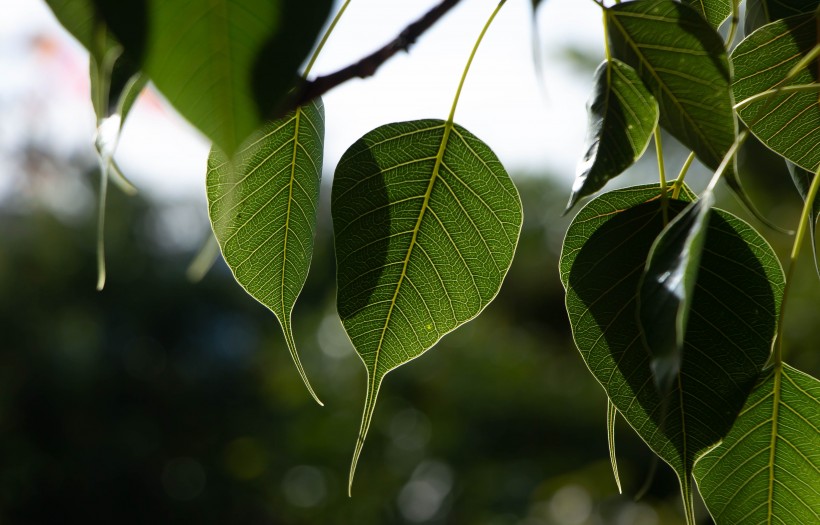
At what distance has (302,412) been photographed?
14.1ft

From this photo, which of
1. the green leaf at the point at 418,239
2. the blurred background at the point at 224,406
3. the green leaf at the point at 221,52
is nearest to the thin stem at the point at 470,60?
the green leaf at the point at 418,239

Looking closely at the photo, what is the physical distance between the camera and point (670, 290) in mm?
299

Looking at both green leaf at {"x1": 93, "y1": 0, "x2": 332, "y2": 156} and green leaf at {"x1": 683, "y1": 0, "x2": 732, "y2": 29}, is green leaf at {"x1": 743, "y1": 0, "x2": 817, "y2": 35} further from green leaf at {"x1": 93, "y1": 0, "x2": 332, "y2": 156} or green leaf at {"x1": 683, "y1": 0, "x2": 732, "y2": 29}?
green leaf at {"x1": 93, "y1": 0, "x2": 332, "y2": 156}

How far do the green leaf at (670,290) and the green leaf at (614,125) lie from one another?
1.7 inches

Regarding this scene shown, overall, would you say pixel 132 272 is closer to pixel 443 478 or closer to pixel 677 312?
pixel 443 478

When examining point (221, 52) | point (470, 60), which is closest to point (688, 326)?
point (470, 60)

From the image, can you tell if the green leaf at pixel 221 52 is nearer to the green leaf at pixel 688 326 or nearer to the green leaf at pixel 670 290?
the green leaf at pixel 670 290

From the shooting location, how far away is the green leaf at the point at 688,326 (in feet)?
1.32

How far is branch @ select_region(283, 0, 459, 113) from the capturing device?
1.23 ft

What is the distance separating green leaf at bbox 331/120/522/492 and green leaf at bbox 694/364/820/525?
0.56 feet

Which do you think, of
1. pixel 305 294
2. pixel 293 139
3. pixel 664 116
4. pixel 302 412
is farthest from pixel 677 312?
pixel 305 294

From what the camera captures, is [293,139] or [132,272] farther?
[132,272]

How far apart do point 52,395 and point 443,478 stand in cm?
210

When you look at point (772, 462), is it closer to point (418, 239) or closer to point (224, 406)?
point (418, 239)
